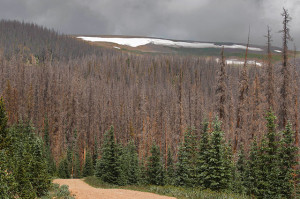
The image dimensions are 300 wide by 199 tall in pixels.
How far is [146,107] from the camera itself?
8550 centimetres

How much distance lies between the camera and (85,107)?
85312 mm

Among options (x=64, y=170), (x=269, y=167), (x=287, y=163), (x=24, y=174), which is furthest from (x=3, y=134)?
(x=64, y=170)

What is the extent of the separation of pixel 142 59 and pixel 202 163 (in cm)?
12925

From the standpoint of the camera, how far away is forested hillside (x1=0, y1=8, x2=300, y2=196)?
27500mm

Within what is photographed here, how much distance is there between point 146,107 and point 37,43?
102 meters

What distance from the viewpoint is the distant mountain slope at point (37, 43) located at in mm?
143625

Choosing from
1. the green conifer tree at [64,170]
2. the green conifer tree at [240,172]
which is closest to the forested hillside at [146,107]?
the green conifer tree at [64,170]

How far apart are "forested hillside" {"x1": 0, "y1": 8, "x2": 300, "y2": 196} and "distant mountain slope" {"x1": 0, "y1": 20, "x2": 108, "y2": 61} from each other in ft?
2.02

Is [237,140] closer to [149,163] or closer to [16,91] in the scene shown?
[149,163]

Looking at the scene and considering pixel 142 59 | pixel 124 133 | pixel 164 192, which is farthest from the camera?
pixel 142 59

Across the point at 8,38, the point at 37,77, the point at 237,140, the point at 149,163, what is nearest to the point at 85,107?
the point at 37,77

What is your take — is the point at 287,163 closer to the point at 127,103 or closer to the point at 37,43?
the point at 127,103

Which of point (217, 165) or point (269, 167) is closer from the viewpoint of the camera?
point (217, 165)

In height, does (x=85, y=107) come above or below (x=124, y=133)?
above
